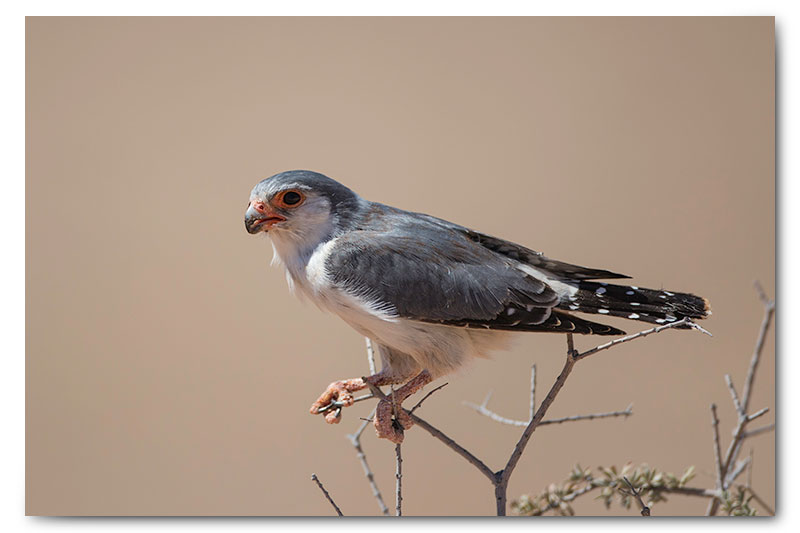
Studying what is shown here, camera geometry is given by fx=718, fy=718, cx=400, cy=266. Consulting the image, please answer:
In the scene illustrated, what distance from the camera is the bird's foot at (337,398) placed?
1.82 metres

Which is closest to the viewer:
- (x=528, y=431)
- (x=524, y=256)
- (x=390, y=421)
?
(x=528, y=431)

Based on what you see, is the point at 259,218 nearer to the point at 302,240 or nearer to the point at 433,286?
the point at 302,240

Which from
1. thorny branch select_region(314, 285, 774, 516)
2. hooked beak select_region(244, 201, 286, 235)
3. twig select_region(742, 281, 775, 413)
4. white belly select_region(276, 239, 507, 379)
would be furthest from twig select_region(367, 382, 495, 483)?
twig select_region(742, 281, 775, 413)

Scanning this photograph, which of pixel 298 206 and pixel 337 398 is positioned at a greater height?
pixel 298 206

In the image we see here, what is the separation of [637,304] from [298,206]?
2.86 feet

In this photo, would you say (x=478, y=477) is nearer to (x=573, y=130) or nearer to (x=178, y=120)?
(x=573, y=130)

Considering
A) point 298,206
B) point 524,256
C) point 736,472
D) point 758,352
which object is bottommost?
point 736,472

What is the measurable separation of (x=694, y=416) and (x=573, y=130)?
112 centimetres

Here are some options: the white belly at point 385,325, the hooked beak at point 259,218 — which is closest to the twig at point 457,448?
the white belly at point 385,325

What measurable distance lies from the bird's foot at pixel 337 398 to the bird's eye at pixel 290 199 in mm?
473

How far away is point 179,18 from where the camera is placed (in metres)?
2.19

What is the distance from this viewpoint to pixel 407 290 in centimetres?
175

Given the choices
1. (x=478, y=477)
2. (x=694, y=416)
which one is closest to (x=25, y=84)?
(x=478, y=477)

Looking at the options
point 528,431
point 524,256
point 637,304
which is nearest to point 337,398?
point 528,431
